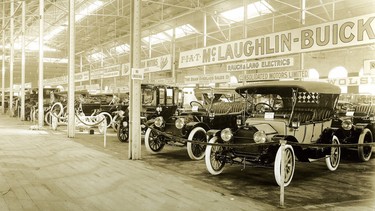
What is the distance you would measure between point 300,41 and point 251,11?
11203 millimetres

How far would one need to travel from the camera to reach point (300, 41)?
986 cm

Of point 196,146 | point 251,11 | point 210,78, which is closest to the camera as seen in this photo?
point 196,146

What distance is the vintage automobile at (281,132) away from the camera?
21.7ft

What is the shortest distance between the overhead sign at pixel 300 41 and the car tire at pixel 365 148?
7.17ft

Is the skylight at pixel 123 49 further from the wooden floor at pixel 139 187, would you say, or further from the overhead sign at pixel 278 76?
the wooden floor at pixel 139 187

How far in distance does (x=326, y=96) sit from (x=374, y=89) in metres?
9.68

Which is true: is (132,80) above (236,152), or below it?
above

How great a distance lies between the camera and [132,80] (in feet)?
28.6

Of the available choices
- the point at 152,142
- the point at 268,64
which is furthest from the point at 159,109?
the point at 268,64

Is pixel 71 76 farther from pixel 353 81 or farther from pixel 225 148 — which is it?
pixel 353 81

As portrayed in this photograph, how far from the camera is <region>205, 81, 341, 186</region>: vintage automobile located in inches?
260

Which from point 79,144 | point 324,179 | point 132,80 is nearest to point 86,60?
point 79,144

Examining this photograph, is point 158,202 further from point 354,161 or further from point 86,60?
point 86,60

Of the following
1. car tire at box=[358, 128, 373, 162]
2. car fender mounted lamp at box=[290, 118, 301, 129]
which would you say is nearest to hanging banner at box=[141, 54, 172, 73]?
car tire at box=[358, 128, 373, 162]
